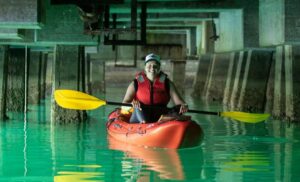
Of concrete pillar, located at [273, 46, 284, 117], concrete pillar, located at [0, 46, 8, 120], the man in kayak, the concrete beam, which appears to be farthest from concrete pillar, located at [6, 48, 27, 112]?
the man in kayak

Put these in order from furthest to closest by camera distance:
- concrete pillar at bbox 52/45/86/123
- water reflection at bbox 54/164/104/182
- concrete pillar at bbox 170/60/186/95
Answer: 1. concrete pillar at bbox 170/60/186/95
2. concrete pillar at bbox 52/45/86/123
3. water reflection at bbox 54/164/104/182

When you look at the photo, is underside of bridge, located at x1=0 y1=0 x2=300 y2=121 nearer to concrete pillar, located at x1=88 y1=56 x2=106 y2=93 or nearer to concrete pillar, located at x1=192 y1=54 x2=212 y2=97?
concrete pillar, located at x1=192 y1=54 x2=212 y2=97

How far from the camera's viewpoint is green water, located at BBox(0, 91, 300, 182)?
9.12 metres

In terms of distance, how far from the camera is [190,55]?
39.6 metres

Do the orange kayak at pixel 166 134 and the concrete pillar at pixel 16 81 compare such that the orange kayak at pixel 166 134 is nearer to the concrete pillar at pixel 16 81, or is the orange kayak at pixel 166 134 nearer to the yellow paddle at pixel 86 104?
the yellow paddle at pixel 86 104

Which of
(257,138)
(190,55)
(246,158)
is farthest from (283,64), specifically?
(190,55)

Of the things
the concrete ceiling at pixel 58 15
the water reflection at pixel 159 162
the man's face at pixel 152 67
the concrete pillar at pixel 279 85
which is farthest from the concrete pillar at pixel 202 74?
the water reflection at pixel 159 162

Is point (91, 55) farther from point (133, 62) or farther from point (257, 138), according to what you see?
point (257, 138)

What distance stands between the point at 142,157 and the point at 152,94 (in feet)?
6.28

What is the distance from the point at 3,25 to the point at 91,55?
74.4 ft

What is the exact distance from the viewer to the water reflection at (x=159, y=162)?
9.15 meters

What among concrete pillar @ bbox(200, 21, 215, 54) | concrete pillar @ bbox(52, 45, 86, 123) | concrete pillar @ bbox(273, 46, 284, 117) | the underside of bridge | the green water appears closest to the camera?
the green water

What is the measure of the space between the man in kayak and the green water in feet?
2.42

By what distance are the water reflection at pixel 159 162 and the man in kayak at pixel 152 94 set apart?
2.14ft
